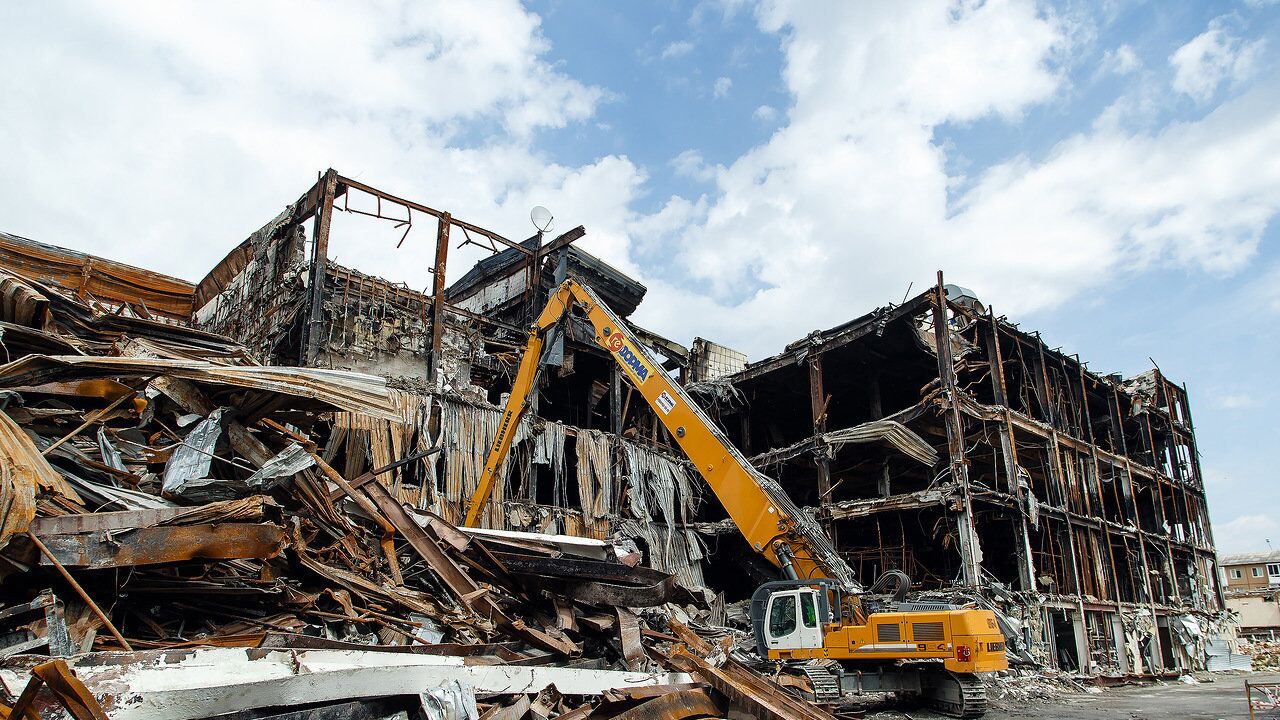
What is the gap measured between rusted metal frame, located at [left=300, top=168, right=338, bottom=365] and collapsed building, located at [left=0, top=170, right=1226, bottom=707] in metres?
0.05

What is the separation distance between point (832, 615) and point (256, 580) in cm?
784

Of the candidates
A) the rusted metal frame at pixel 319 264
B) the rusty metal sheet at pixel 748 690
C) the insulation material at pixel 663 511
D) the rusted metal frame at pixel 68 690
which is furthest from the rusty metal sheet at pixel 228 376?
the insulation material at pixel 663 511

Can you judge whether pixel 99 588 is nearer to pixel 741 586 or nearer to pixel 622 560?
pixel 622 560

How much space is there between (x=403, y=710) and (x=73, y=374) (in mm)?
4539

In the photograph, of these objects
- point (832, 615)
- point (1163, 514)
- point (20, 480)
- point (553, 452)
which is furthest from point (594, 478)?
point (1163, 514)

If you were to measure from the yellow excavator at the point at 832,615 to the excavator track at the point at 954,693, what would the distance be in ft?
0.05

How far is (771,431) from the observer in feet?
87.7

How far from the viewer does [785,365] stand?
2244 cm

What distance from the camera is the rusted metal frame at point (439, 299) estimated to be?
17609mm

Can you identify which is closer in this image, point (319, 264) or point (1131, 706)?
point (1131, 706)

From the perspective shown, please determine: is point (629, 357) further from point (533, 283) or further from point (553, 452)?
point (533, 283)

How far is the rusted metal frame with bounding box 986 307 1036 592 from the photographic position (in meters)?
18.0

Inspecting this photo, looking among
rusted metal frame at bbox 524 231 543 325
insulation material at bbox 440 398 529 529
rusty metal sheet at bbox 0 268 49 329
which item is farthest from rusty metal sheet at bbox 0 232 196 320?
rusty metal sheet at bbox 0 268 49 329

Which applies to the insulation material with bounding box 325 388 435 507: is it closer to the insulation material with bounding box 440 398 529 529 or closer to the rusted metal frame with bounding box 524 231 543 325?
the insulation material with bounding box 440 398 529 529
